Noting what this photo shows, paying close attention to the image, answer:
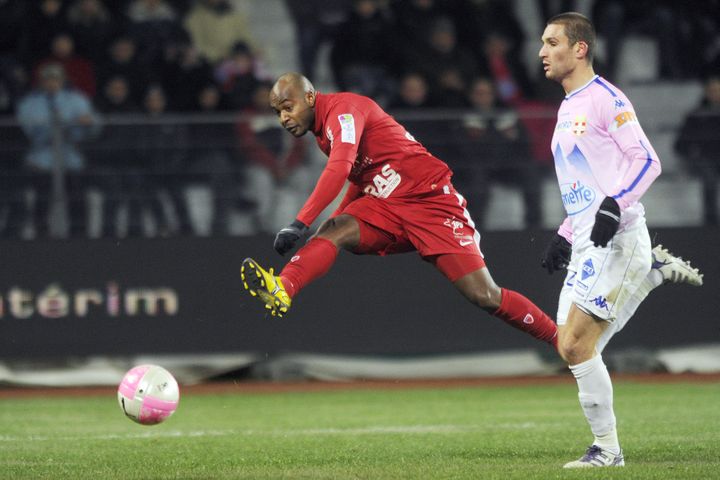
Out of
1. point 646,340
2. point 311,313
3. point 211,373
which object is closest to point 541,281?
point 646,340

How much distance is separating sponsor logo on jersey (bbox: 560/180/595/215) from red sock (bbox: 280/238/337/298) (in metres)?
1.57

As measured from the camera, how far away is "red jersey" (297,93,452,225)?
26.1ft

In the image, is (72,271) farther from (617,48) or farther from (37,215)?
(617,48)

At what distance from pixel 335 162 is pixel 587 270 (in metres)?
1.73

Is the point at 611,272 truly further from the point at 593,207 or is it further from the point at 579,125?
the point at 579,125

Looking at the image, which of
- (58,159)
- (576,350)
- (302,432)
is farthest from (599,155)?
(58,159)

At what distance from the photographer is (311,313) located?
1268cm

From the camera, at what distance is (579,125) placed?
679 cm

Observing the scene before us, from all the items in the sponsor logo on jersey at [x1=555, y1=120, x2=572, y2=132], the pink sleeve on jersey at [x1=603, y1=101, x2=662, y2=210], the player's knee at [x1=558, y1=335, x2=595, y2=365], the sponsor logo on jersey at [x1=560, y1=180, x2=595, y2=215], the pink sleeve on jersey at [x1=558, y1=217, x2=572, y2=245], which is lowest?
the player's knee at [x1=558, y1=335, x2=595, y2=365]

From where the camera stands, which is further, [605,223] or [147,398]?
[147,398]

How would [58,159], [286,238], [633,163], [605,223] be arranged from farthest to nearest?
1. [58,159]
2. [286,238]
3. [633,163]
4. [605,223]

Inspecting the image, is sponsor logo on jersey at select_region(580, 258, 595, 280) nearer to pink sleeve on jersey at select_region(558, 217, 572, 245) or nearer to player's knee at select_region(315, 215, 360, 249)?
pink sleeve on jersey at select_region(558, 217, 572, 245)

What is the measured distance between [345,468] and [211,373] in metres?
5.82

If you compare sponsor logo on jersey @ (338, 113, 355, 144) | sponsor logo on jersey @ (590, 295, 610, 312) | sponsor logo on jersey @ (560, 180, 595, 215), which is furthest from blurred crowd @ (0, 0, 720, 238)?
sponsor logo on jersey @ (590, 295, 610, 312)
